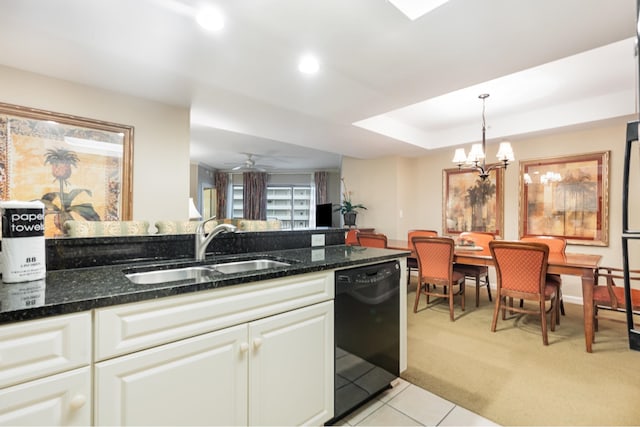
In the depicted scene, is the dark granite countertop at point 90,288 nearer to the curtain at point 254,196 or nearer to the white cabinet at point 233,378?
the white cabinet at point 233,378

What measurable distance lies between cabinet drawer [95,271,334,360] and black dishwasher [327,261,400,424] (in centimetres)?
25

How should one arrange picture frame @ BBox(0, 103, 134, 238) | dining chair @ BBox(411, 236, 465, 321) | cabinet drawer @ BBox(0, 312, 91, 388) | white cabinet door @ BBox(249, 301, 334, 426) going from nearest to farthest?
cabinet drawer @ BBox(0, 312, 91, 388), white cabinet door @ BBox(249, 301, 334, 426), picture frame @ BBox(0, 103, 134, 238), dining chair @ BBox(411, 236, 465, 321)

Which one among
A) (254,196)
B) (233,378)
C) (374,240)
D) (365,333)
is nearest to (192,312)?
(233,378)

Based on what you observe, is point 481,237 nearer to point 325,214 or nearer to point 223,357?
point 325,214

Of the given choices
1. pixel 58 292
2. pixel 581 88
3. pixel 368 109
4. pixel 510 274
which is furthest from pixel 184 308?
pixel 581 88

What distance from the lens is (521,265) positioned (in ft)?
8.84

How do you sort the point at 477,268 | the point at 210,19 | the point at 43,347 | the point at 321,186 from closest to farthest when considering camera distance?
the point at 43,347 < the point at 210,19 < the point at 477,268 < the point at 321,186

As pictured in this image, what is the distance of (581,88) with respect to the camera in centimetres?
307

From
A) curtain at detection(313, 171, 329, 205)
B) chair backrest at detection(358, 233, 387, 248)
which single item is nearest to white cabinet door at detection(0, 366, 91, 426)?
chair backrest at detection(358, 233, 387, 248)

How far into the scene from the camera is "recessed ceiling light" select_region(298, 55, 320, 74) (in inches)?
82.5

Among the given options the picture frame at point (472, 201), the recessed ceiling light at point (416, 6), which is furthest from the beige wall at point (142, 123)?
the picture frame at point (472, 201)

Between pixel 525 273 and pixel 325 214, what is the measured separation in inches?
147

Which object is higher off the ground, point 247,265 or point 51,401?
point 247,265

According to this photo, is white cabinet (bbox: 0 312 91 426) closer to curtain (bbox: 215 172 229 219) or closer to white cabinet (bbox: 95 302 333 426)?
white cabinet (bbox: 95 302 333 426)
